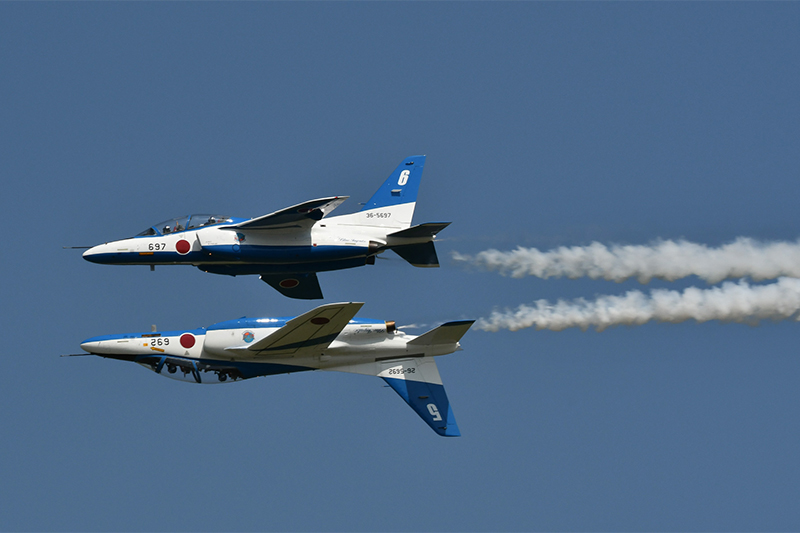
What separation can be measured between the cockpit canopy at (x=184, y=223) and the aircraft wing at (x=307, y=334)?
5475mm

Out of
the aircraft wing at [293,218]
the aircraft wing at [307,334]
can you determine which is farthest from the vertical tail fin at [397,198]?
the aircraft wing at [307,334]

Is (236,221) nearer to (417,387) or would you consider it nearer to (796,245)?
(417,387)

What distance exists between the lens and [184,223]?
58.0 m

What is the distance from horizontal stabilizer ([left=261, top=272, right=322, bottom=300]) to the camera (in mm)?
61250

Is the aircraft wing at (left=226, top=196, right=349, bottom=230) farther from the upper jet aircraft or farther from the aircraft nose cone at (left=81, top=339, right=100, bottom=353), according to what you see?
the aircraft nose cone at (left=81, top=339, right=100, bottom=353)

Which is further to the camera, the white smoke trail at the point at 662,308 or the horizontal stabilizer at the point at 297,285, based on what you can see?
the horizontal stabilizer at the point at 297,285

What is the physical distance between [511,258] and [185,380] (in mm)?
13670

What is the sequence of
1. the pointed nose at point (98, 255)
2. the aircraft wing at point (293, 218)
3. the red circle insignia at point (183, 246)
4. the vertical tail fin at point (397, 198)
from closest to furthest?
1. the aircraft wing at point (293, 218)
2. the red circle insignia at point (183, 246)
3. the pointed nose at point (98, 255)
4. the vertical tail fin at point (397, 198)

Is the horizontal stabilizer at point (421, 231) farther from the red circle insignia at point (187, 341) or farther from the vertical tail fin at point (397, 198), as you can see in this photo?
the red circle insignia at point (187, 341)

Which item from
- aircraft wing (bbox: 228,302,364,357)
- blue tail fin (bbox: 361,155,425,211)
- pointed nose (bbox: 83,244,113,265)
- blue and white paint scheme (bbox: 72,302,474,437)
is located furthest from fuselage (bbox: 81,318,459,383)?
blue tail fin (bbox: 361,155,425,211)

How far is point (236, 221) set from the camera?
57.9m

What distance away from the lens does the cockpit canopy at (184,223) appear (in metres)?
57.9

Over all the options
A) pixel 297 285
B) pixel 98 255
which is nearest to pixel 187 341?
pixel 98 255

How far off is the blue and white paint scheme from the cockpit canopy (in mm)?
4290
